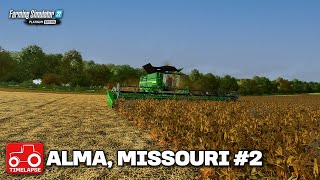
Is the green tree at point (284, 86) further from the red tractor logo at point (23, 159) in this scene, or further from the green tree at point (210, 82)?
the red tractor logo at point (23, 159)

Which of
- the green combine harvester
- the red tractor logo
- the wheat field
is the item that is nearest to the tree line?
the green combine harvester

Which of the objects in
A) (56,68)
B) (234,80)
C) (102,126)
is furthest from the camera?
(234,80)

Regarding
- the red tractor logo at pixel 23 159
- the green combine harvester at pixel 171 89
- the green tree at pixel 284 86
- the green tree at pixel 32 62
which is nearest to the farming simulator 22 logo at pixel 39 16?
the green combine harvester at pixel 171 89

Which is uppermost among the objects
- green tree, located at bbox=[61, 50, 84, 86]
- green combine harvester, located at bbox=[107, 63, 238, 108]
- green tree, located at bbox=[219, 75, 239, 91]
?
green tree, located at bbox=[61, 50, 84, 86]

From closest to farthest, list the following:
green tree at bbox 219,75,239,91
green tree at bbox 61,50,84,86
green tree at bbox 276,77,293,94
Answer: green tree at bbox 61,50,84,86
green tree at bbox 276,77,293,94
green tree at bbox 219,75,239,91

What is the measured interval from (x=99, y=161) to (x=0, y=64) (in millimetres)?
76522

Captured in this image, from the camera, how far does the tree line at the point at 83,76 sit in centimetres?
7175

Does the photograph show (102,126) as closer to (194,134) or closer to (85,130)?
(85,130)

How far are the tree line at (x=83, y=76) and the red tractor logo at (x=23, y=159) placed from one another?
6587cm

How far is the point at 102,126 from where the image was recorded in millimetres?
9812

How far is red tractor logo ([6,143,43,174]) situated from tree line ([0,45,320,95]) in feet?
216

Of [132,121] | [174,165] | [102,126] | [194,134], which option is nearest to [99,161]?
[174,165]

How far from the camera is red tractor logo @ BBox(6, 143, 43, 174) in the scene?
4.75 metres

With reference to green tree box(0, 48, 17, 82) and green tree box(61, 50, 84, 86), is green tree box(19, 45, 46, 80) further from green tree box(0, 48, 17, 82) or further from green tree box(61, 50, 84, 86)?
green tree box(61, 50, 84, 86)
